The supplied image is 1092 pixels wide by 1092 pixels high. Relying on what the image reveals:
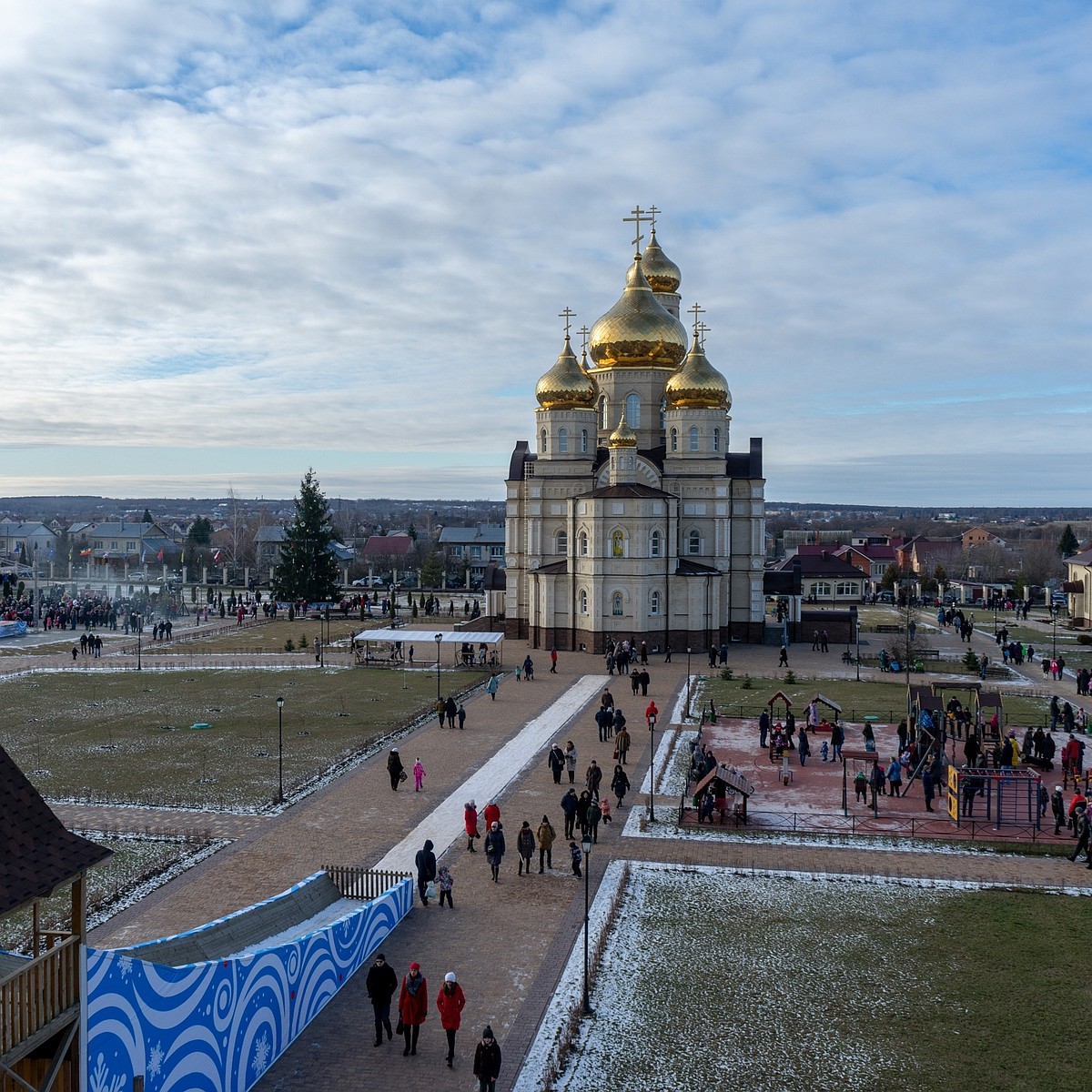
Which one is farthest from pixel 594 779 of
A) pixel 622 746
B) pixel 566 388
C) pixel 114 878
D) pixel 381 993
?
pixel 566 388

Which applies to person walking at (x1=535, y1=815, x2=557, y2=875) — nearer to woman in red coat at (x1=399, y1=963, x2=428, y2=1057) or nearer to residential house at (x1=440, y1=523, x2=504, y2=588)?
woman in red coat at (x1=399, y1=963, x2=428, y2=1057)

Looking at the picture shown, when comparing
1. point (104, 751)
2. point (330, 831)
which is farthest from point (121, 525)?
point (330, 831)

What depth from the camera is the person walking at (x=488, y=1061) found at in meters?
9.89

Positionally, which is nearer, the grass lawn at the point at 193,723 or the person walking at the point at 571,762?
the grass lawn at the point at 193,723

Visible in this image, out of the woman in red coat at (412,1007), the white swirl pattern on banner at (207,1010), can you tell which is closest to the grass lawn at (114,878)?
the white swirl pattern on banner at (207,1010)

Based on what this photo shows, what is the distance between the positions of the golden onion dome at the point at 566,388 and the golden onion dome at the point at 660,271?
7.96 meters

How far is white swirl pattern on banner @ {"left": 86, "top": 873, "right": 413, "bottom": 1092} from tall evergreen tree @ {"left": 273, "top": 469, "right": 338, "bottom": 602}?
43.0 m

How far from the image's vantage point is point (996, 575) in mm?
82500

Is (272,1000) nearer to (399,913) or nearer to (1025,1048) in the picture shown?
(399,913)

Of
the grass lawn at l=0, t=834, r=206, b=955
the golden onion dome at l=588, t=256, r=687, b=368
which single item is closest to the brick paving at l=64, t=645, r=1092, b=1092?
the grass lawn at l=0, t=834, r=206, b=955

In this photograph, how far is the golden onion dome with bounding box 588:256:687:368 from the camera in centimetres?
4400

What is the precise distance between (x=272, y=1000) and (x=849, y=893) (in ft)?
28.4

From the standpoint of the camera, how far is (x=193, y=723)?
86.5ft

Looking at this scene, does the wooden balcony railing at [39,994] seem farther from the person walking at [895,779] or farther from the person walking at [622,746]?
the person walking at [895,779]
